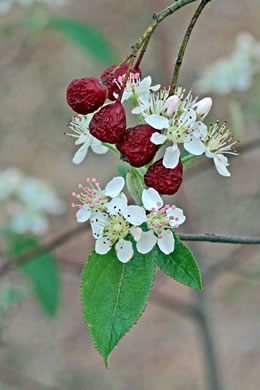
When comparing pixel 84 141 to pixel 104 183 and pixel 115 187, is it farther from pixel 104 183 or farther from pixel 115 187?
pixel 104 183

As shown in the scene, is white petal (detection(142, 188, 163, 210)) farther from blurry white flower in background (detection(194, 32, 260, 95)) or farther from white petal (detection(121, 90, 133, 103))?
blurry white flower in background (detection(194, 32, 260, 95))

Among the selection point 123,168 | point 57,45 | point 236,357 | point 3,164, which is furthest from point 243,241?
point 57,45

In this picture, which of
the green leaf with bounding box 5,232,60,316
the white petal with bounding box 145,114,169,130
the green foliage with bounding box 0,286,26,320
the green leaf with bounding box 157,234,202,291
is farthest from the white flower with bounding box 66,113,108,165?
the green foliage with bounding box 0,286,26,320

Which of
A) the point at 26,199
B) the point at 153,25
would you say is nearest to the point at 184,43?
the point at 153,25

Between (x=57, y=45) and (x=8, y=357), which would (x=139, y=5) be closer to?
(x=57, y=45)

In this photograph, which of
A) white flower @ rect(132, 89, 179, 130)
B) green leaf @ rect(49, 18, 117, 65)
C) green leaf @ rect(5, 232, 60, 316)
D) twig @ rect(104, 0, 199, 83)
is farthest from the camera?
green leaf @ rect(49, 18, 117, 65)
